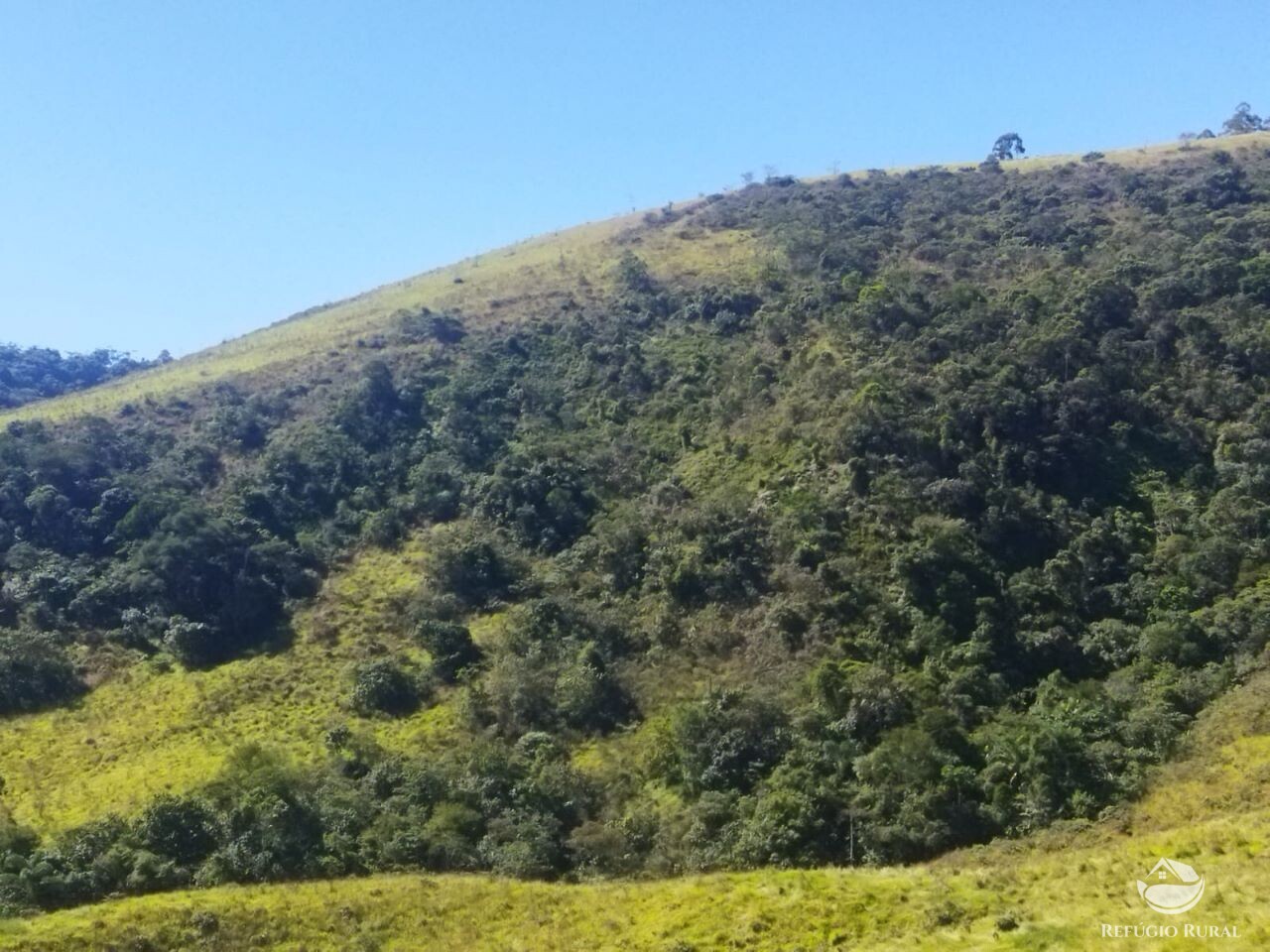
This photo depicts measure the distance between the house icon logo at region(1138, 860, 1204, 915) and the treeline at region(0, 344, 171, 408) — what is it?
106649 mm

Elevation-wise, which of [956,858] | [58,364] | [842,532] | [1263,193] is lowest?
[956,858]

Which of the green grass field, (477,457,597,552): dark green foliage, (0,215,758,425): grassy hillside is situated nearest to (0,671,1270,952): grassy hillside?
the green grass field

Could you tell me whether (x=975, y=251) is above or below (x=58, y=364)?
below

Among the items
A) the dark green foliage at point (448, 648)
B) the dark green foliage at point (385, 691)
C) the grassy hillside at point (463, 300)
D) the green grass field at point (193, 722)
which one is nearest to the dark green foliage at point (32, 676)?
the green grass field at point (193, 722)

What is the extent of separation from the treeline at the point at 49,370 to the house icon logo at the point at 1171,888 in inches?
4199

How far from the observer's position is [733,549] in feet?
169

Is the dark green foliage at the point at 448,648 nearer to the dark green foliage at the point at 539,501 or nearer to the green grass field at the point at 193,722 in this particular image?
the green grass field at the point at 193,722

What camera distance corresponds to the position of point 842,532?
50688mm

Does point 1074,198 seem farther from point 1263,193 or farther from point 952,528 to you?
point 952,528

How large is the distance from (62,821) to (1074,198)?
284 ft

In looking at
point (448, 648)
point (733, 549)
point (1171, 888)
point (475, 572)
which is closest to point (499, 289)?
point (475, 572)

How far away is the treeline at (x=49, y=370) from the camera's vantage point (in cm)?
10762

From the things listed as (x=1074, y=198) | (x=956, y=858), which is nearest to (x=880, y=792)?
(x=956, y=858)

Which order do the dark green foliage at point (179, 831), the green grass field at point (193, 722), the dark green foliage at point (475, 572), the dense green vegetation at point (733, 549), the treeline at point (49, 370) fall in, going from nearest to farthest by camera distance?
the dark green foliage at point (179, 831), the dense green vegetation at point (733, 549), the green grass field at point (193, 722), the dark green foliage at point (475, 572), the treeline at point (49, 370)
